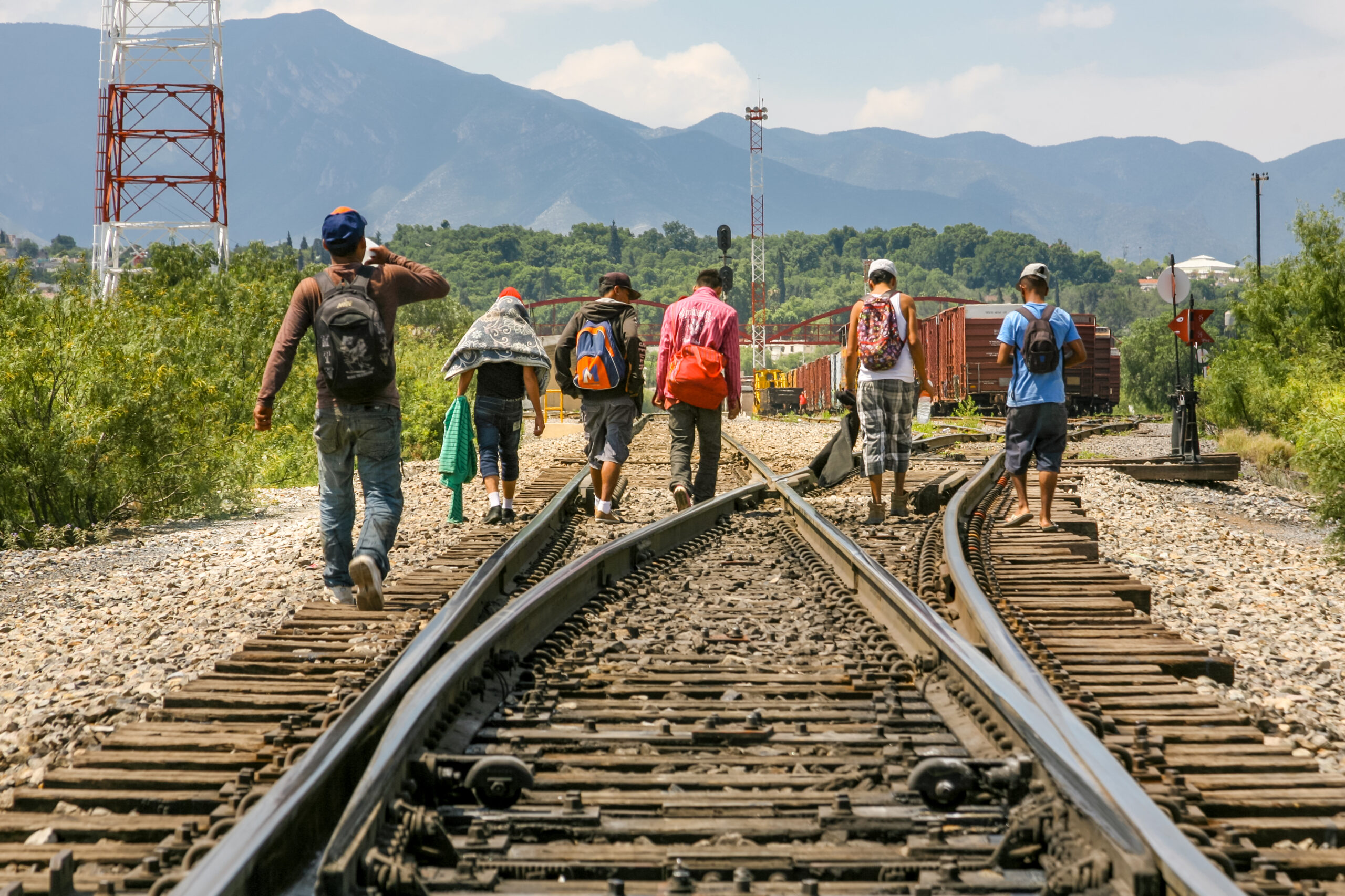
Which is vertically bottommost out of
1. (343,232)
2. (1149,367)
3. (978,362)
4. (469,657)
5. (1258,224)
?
(469,657)

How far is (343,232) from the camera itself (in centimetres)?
553

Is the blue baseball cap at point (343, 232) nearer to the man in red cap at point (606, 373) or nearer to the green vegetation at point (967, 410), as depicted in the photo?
the man in red cap at point (606, 373)

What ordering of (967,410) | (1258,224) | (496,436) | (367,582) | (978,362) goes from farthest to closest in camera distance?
(1258,224) → (978,362) → (967,410) → (496,436) → (367,582)

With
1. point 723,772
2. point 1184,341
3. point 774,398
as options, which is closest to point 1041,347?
point 723,772

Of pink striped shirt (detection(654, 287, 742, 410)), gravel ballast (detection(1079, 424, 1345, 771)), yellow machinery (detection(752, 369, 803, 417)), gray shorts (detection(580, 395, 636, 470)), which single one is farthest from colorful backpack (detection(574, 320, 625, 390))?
yellow machinery (detection(752, 369, 803, 417))

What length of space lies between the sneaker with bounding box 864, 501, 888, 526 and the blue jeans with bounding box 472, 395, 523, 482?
272 cm

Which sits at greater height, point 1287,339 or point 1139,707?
point 1287,339

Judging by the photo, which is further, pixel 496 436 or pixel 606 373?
pixel 496 436

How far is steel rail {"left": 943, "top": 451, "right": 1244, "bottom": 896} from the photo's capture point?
2.16m

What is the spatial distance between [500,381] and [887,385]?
2940 millimetres

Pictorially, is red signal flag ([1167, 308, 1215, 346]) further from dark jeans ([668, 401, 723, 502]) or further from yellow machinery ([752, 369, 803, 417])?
yellow machinery ([752, 369, 803, 417])

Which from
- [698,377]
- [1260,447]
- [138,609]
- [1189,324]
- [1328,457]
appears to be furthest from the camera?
[1260,447]

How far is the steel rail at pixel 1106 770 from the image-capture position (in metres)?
2.16

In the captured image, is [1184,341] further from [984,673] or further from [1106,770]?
[1106,770]
